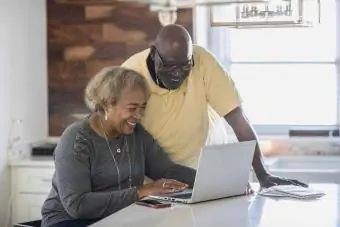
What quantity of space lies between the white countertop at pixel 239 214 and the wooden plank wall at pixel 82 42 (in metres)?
2.19

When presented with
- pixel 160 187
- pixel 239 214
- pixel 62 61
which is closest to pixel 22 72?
pixel 62 61

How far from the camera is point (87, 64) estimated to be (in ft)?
15.3

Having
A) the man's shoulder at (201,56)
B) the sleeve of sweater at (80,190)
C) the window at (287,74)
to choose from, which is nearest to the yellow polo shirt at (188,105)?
the man's shoulder at (201,56)

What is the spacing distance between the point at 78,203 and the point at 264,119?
2500mm

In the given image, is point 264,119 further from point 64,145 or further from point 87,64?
point 64,145

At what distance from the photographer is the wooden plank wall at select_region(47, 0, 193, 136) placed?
459cm

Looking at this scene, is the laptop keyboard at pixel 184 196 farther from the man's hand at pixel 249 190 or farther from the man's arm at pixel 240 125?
the man's arm at pixel 240 125

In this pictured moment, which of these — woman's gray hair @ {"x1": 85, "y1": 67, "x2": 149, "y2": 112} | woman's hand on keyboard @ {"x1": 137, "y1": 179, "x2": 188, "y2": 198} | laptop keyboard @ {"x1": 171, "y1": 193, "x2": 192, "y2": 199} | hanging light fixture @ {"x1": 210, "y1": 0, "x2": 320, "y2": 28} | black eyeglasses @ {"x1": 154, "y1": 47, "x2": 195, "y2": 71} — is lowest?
laptop keyboard @ {"x1": 171, "y1": 193, "x2": 192, "y2": 199}

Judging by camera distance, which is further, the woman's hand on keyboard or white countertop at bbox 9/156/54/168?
white countertop at bbox 9/156/54/168

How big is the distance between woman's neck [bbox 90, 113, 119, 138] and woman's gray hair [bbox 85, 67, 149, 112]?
35 mm

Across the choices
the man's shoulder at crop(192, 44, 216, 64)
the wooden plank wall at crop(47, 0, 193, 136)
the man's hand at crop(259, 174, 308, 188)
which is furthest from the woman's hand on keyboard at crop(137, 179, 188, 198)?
the wooden plank wall at crop(47, 0, 193, 136)

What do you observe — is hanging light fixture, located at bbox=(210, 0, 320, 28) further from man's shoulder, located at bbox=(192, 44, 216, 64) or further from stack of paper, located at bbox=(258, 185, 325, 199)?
stack of paper, located at bbox=(258, 185, 325, 199)

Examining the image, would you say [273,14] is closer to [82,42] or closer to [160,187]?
[160,187]

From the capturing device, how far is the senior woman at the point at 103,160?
254 cm
